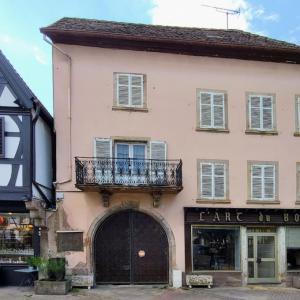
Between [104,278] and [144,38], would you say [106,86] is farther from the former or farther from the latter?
[104,278]

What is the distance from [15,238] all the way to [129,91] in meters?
6.47

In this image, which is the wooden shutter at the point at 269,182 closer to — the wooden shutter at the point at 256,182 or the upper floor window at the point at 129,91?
the wooden shutter at the point at 256,182

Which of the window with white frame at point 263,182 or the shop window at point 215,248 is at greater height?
the window with white frame at point 263,182

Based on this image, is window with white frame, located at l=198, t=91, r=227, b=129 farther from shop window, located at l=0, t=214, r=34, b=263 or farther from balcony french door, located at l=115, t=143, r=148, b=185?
shop window, located at l=0, t=214, r=34, b=263

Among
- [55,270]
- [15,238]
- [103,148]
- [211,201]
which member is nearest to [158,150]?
[103,148]

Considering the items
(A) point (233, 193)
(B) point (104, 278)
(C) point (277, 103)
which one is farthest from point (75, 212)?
(C) point (277, 103)

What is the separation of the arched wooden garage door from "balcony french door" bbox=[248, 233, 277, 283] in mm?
3203

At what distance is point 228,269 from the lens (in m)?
18.5

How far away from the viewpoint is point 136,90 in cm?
1820

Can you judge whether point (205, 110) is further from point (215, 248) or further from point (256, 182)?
point (215, 248)

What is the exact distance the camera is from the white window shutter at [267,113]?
19031 millimetres

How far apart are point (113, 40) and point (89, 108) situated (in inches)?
101

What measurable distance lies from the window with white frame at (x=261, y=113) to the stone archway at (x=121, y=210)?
4818 mm

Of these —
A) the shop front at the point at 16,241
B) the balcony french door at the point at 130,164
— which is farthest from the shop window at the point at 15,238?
the balcony french door at the point at 130,164
